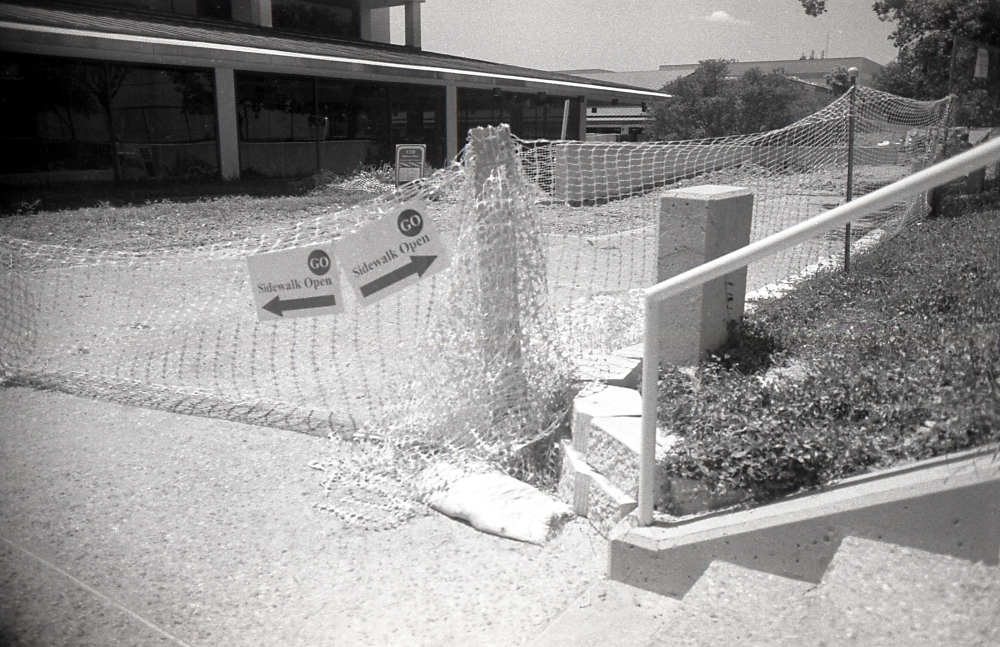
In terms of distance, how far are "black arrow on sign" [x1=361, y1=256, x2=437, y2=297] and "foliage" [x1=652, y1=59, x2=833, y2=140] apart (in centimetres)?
2165

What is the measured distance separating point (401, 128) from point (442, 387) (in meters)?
20.2

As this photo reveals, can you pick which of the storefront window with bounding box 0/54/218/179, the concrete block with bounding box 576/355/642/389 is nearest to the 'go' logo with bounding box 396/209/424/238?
the concrete block with bounding box 576/355/642/389

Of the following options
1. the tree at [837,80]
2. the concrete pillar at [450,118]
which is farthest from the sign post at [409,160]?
the concrete pillar at [450,118]

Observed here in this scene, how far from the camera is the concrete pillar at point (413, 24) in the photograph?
27922 millimetres

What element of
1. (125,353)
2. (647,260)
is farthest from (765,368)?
(647,260)

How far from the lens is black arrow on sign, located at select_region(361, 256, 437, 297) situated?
4.32 m

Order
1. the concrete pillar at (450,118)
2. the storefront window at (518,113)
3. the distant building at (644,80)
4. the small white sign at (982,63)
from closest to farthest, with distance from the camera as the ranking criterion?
the small white sign at (982,63), the distant building at (644,80), the concrete pillar at (450,118), the storefront window at (518,113)

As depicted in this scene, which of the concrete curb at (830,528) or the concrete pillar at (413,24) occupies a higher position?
the concrete pillar at (413,24)

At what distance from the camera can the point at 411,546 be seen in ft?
11.5

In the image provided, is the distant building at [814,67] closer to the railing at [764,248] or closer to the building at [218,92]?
the building at [218,92]

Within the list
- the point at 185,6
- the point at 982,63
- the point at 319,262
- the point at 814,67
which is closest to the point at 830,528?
the point at 319,262

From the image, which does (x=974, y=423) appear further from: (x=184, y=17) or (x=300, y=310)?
(x=184, y=17)

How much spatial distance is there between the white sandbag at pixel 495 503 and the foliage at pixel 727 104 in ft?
73.0

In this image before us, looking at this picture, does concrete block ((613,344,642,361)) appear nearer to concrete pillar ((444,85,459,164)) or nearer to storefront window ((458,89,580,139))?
concrete pillar ((444,85,459,164))
